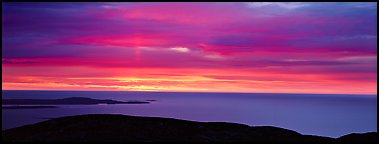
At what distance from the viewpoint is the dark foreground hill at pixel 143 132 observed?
2366 cm

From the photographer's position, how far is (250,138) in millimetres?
24578

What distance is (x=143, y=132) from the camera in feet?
81.3

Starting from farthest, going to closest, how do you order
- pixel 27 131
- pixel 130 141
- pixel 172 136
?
pixel 27 131
pixel 172 136
pixel 130 141

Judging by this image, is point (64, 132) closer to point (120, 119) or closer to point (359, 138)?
point (120, 119)

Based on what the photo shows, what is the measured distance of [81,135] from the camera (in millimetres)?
23766

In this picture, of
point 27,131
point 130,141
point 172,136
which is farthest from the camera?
point 27,131

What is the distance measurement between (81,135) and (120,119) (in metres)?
4.25

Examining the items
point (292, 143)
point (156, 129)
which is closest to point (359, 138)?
point (292, 143)

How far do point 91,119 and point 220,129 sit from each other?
830 cm

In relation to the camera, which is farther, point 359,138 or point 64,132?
point 359,138

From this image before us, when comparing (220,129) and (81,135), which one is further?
(220,129)

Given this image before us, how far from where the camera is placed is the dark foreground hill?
77.6ft

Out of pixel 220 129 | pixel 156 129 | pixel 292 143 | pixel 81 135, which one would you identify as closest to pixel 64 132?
pixel 81 135

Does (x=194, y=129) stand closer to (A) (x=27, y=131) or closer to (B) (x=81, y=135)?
(B) (x=81, y=135)
